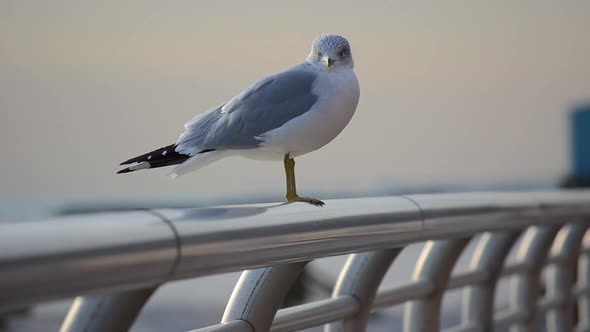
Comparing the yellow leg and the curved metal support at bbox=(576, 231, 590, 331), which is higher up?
the yellow leg

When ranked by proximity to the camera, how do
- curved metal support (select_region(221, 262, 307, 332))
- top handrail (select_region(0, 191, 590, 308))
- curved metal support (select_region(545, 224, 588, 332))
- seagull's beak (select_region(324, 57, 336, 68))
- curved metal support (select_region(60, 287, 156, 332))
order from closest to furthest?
top handrail (select_region(0, 191, 590, 308))
curved metal support (select_region(60, 287, 156, 332))
curved metal support (select_region(221, 262, 307, 332))
seagull's beak (select_region(324, 57, 336, 68))
curved metal support (select_region(545, 224, 588, 332))

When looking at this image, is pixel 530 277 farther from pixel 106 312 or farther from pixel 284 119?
pixel 106 312

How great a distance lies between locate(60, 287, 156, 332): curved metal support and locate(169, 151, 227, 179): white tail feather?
0.50 meters

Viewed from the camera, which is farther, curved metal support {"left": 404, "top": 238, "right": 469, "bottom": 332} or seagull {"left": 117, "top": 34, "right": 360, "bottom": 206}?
curved metal support {"left": 404, "top": 238, "right": 469, "bottom": 332}

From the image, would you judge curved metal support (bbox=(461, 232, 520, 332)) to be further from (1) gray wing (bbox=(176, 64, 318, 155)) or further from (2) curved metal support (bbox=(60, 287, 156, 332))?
(2) curved metal support (bbox=(60, 287, 156, 332))

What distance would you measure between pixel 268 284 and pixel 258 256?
21cm

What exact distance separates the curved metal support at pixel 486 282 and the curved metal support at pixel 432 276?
36 cm

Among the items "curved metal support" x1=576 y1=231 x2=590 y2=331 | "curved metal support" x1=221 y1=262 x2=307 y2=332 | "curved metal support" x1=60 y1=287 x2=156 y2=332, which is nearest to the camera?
"curved metal support" x1=60 y1=287 x2=156 y2=332

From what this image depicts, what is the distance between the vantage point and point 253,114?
65.9 inches

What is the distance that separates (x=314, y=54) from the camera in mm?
1772

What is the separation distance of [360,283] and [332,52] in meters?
0.41

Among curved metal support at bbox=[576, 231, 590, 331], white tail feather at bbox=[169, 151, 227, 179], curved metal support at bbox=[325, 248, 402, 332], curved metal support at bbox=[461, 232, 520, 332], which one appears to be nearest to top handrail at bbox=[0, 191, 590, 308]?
curved metal support at bbox=[325, 248, 402, 332]

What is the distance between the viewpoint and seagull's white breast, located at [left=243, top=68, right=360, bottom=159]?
1.61 m

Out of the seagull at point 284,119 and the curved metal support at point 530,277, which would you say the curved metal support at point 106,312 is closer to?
the seagull at point 284,119
